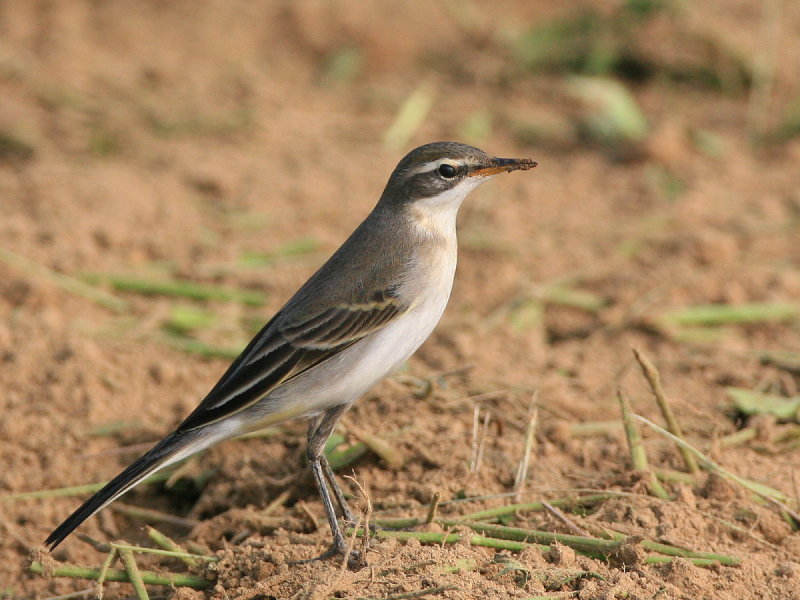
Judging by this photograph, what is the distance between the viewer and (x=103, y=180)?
10352mm

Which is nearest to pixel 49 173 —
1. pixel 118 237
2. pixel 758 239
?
pixel 118 237

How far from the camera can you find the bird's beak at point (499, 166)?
6.07 meters

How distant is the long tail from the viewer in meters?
5.21

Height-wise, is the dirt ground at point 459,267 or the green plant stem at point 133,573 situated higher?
the dirt ground at point 459,267

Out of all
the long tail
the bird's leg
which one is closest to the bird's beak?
the bird's leg

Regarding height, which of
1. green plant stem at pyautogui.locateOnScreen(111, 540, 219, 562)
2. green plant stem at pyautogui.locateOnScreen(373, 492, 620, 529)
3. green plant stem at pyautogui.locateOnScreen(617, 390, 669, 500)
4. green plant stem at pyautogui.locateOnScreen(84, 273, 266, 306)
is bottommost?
green plant stem at pyautogui.locateOnScreen(111, 540, 219, 562)

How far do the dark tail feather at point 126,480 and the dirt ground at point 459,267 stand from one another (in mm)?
538


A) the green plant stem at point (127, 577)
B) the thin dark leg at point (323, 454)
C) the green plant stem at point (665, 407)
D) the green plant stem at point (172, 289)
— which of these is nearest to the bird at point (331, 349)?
the thin dark leg at point (323, 454)

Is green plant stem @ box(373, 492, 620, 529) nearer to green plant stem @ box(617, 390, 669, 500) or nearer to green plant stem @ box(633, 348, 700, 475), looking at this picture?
green plant stem @ box(617, 390, 669, 500)

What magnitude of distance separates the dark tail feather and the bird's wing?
31cm

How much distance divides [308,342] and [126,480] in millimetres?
1181

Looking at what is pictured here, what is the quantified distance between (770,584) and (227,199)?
22.7 ft

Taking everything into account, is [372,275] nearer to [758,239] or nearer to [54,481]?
[54,481]

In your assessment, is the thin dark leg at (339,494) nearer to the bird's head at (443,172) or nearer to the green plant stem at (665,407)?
the bird's head at (443,172)
